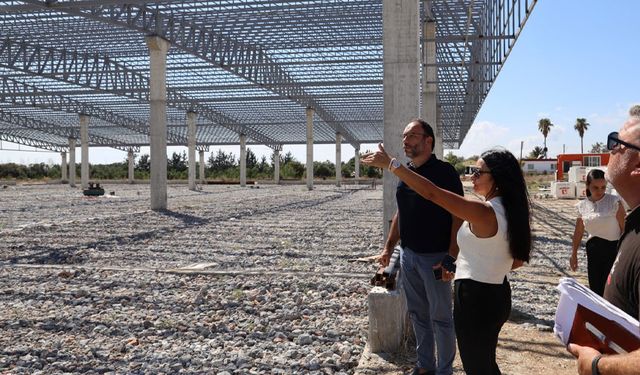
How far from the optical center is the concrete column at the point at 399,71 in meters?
7.31

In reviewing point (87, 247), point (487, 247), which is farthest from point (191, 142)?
point (487, 247)

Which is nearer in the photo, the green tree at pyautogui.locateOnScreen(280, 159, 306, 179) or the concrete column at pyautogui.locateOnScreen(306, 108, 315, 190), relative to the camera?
the concrete column at pyautogui.locateOnScreen(306, 108, 315, 190)

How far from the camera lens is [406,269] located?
14.5 ft

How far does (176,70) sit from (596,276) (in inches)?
1276

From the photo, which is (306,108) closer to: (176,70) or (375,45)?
(176,70)

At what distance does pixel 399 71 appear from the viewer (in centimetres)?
741

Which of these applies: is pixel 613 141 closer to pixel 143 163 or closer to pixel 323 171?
pixel 323 171

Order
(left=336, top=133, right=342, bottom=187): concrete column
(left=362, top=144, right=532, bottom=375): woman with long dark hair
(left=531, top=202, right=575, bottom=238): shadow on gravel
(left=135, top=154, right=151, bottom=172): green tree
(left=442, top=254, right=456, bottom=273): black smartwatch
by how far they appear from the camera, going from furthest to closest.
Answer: (left=135, top=154, right=151, bottom=172): green tree
(left=336, top=133, right=342, bottom=187): concrete column
(left=531, top=202, right=575, bottom=238): shadow on gravel
(left=442, top=254, right=456, bottom=273): black smartwatch
(left=362, top=144, right=532, bottom=375): woman with long dark hair

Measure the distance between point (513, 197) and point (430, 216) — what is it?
0.92 meters

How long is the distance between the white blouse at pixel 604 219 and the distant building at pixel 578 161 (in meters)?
46.7

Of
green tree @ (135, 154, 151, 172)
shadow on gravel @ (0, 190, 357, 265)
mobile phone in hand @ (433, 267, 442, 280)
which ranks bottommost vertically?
shadow on gravel @ (0, 190, 357, 265)

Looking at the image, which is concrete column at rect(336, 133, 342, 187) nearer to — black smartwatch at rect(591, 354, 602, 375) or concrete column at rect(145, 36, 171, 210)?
concrete column at rect(145, 36, 171, 210)

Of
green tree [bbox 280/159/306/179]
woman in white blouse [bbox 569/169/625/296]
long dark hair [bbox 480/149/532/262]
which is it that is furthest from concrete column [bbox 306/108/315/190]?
long dark hair [bbox 480/149/532/262]

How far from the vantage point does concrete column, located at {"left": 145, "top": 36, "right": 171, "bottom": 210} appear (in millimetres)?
23531
